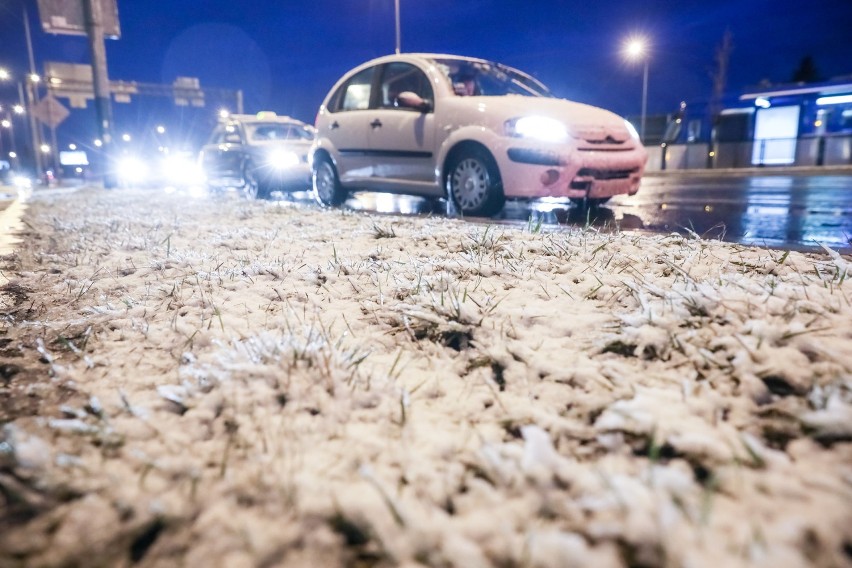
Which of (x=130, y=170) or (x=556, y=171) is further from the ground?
(x=130, y=170)

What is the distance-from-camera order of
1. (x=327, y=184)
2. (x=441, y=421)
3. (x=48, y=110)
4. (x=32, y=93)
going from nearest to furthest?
1. (x=441, y=421)
2. (x=327, y=184)
3. (x=48, y=110)
4. (x=32, y=93)

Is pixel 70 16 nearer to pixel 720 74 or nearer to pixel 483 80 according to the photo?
pixel 483 80

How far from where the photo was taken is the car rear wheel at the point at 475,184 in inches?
219

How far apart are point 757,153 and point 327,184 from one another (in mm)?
23299

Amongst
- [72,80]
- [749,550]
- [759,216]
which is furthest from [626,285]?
[72,80]

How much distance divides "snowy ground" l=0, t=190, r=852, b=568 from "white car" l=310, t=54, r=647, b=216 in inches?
108

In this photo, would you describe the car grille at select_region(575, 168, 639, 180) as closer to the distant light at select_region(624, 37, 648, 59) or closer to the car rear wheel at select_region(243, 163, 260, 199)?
the car rear wheel at select_region(243, 163, 260, 199)

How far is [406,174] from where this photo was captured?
6504 millimetres

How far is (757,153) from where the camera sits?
77.8 feet

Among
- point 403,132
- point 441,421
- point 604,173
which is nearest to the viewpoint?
point 441,421

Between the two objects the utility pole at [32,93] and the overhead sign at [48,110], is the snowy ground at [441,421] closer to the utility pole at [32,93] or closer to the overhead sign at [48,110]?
the overhead sign at [48,110]

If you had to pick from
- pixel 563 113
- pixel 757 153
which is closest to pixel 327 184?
pixel 563 113

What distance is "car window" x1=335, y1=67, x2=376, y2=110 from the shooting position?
712 centimetres

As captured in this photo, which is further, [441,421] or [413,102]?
[413,102]
